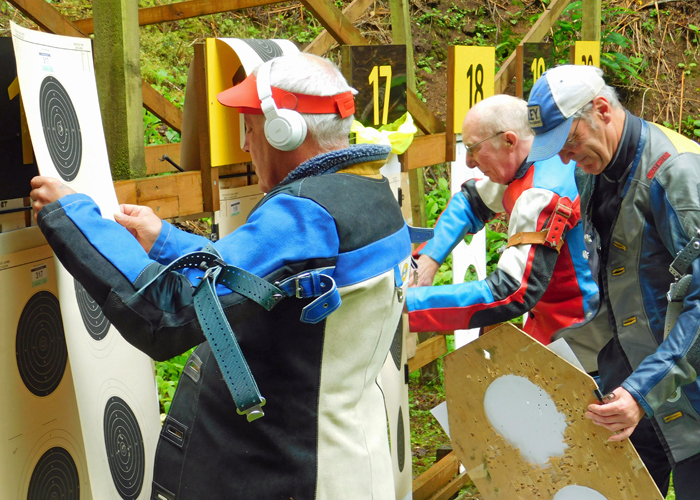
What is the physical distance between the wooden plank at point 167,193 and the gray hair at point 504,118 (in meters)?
0.96

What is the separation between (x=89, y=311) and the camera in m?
1.69

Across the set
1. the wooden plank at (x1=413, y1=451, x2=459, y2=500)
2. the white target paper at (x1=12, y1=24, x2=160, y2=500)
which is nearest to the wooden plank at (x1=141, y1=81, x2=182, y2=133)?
the white target paper at (x1=12, y1=24, x2=160, y2=500)

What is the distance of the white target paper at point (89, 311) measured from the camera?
1.47 m

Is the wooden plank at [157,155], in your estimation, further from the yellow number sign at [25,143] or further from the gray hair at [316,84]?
the gray hair at [316,84]

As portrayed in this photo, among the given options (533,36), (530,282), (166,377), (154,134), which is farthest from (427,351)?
(154,134)

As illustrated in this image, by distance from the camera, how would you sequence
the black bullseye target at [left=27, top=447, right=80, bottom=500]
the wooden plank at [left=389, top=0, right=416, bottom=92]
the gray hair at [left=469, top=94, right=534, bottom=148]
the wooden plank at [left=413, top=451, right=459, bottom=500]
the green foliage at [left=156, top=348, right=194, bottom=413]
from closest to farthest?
the black bullseye target at [left=27, top=447, right=80, bottom=500], the gray hair at [left=469, top=94, right=534, bottom=148], the wooden plank at [left=413, top=451, right=459, bottom=500], the wooden plank at [left=389, top=0, right=416, bottom=92], the green foliage at [left=156, top=348, right=194, bottom=413]

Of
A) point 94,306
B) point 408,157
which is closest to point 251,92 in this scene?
point 94,306

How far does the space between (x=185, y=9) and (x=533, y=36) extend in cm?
221

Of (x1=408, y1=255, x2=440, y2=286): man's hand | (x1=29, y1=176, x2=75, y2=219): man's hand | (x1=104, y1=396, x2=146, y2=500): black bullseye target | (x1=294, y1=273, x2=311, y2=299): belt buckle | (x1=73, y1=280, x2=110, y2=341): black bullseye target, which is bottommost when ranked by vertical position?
(x1=104, y1=396, x2=146, y2=500): black bullseye target

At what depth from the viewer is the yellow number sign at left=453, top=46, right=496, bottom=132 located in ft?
10.3

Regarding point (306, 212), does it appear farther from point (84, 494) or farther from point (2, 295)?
point (84, 494)

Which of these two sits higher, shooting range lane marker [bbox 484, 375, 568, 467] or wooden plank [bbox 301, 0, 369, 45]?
wooden plank [bbox 301, 0, 369, 45]

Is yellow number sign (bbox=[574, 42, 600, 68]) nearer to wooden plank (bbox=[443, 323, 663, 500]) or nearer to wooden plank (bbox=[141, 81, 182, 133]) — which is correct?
wooden plank (bbox=[141, 81, 182, 133])

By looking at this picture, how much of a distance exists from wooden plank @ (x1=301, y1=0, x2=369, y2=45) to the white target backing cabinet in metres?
1.37
